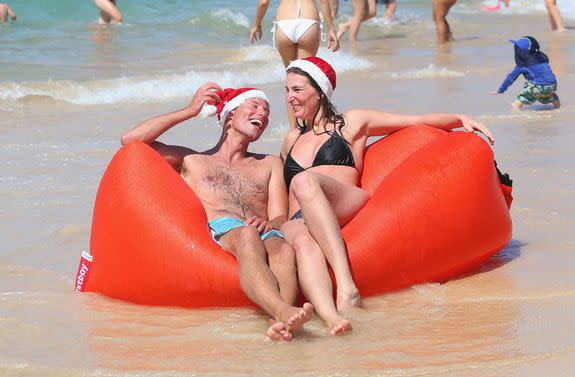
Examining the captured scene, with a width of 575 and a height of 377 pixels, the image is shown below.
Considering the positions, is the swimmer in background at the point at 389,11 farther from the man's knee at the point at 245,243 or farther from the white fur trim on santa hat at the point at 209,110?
the man's knee at the point at 245,243

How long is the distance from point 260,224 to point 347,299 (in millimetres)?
586

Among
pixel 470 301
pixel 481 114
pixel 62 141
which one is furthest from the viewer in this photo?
pixel 481 114

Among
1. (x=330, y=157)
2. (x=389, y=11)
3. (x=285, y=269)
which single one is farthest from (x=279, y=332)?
(x=389, y=11)

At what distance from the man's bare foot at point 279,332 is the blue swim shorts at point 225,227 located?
2.22ft

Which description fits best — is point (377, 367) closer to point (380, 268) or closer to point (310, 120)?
point (380, 268)

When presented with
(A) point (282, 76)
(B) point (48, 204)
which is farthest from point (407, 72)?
(B) point (48, 204)

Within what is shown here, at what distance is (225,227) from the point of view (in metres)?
4.46

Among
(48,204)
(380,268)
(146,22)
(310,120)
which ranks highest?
(310,120)

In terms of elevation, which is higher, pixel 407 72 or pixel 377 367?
pixel 377 367

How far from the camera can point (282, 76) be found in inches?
472

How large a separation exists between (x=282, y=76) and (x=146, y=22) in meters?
6.27

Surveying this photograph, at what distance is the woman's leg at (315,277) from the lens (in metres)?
3.88

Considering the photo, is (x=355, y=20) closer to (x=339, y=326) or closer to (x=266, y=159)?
(x=266, y=159)

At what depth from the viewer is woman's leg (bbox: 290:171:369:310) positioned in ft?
13.6
